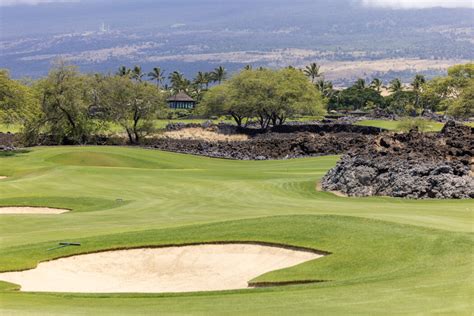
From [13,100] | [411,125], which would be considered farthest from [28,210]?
[411,125]

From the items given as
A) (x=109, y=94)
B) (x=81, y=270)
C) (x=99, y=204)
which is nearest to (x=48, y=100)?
(x=109, y=94)

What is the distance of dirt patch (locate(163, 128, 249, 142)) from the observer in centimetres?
10488

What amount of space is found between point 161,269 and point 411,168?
18520mm

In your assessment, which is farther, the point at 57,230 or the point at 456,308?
the point at 57,230

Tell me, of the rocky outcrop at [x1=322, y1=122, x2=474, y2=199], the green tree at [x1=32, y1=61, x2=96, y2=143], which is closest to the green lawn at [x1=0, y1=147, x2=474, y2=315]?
the rocky outcrop at [x1=322, y1=122, x2=474, y2=199]

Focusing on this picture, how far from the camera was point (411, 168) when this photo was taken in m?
39.7

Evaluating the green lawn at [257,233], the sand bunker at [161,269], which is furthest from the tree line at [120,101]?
the sand bunker at [161,269]

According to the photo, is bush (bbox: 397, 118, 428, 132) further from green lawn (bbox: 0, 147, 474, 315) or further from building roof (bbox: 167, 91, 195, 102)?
building roof (bbox: 167, 91, 195, 102)

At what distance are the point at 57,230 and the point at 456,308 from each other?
19.6 meters

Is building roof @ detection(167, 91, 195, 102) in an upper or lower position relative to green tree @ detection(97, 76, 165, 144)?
lower

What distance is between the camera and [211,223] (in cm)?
2967

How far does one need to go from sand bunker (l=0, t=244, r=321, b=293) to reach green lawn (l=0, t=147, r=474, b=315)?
0.59 metres

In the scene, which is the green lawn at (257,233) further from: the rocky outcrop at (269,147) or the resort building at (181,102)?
the resort building at (181,102)

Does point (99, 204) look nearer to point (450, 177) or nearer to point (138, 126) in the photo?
point (450, 177)
